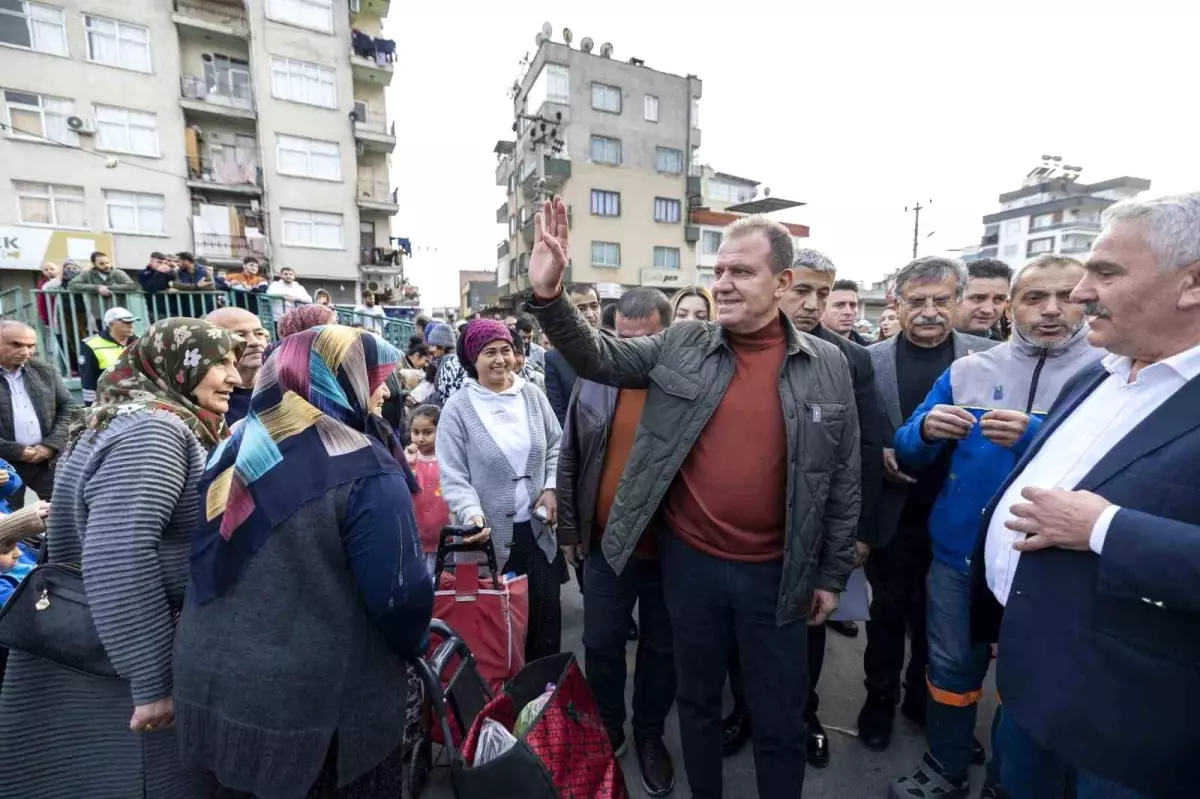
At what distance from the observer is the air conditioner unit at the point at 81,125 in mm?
18473

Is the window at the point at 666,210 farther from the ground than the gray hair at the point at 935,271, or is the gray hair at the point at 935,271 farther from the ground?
the window at the point at 666,210

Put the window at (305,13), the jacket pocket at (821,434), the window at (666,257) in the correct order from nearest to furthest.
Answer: the jacket pocket at (821,434) < the window at (305,13) < the window at (666,257)

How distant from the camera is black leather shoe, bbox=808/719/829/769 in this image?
261 centimetres

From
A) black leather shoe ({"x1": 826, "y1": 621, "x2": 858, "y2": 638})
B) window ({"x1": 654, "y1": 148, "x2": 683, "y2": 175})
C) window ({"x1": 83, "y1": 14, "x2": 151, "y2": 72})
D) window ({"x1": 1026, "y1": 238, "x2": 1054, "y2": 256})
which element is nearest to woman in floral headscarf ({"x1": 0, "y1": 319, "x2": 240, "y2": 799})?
black leather shoe ({"x1": 826, "y1": 621, "x2": 858, "y2": 638})

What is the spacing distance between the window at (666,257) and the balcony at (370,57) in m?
15.5

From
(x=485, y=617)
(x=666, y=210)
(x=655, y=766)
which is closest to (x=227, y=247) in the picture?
(x=666, y=210)

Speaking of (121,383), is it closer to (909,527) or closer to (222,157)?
(909,527)

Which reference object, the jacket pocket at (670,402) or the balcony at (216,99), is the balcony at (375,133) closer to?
the balcony at (216,99)

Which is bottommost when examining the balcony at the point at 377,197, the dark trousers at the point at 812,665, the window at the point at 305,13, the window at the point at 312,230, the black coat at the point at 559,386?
the dark trousers at the point at 812,665

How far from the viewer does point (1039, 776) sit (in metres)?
1.56

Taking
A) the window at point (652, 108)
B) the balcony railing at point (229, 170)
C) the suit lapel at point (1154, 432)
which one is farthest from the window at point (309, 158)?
the suit lapel at point (1154, 432)

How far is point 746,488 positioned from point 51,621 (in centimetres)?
219

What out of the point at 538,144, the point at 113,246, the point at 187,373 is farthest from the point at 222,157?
the point at 187,373

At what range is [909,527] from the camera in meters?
2.76
